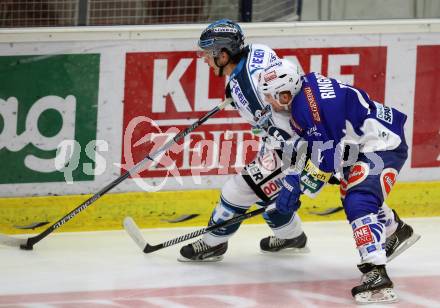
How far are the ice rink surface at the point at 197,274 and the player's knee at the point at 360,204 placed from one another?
437 millimetres

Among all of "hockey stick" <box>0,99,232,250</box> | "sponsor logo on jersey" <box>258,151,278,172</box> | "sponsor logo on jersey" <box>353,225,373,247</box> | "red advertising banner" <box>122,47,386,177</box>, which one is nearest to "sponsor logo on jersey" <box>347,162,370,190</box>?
"sponsor logo on jersey" <box>353,225,373,247</box>

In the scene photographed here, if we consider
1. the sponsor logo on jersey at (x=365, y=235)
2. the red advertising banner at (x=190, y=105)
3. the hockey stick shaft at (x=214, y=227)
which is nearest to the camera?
the sponsor logo on jersey at (x=365, y=235)

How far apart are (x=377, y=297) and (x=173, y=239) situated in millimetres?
1310

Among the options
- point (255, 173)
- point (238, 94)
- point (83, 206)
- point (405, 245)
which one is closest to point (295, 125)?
point (238, 94)

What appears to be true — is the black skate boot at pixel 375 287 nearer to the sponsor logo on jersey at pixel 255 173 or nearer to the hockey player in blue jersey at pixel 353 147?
the hockey player in blue jersey at pixel 353 147

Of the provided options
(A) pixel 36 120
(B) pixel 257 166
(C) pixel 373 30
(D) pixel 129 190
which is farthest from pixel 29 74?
(C) pixel 373 30

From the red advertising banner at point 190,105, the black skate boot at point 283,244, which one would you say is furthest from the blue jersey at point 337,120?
the red advertising banner at point 190,105

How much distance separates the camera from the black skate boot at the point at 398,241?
6352 mm

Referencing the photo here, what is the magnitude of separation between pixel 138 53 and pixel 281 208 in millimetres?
1740

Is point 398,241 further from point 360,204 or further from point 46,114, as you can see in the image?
point 46,114

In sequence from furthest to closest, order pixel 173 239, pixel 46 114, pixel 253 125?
pixel 46 114 < pixel 173 239 < pixel 253 125

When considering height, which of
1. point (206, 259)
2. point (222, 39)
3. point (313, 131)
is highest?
point (222, 39)

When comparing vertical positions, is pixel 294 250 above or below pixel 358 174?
below

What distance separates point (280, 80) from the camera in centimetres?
574
